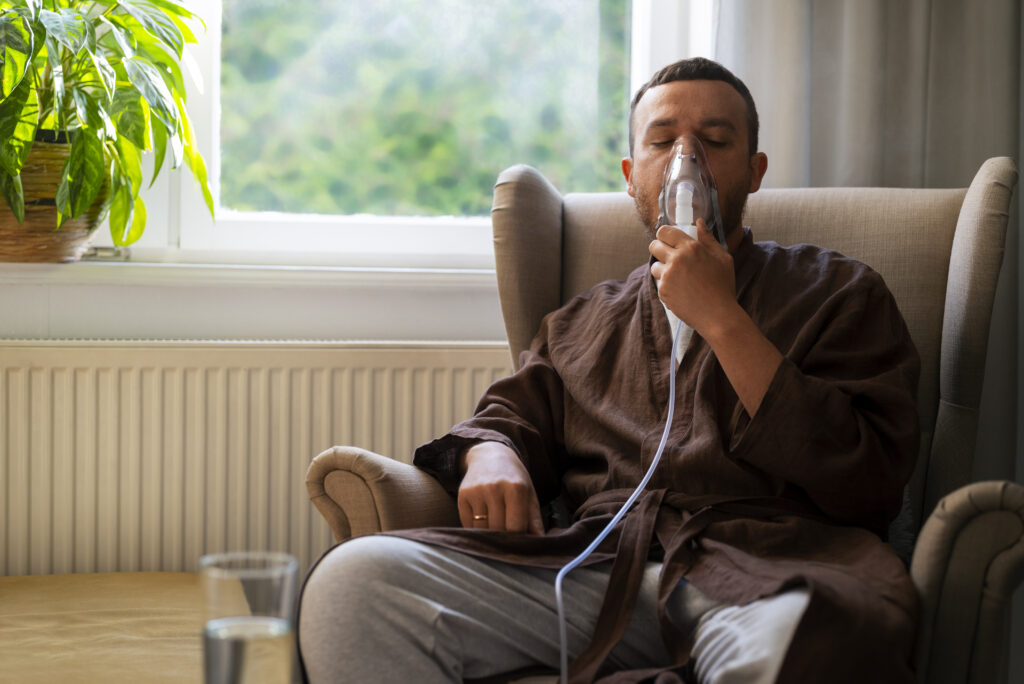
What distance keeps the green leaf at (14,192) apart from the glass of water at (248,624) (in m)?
1.39

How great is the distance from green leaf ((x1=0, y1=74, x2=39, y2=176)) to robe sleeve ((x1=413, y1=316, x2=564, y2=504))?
0.93 m

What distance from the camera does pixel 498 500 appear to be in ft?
4.22

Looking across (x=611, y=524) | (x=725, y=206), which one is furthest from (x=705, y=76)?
(x=611, y=524)

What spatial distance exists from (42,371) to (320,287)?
1.99 feet

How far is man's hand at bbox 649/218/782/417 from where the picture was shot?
4.10 ft

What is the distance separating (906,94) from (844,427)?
122 centimetres

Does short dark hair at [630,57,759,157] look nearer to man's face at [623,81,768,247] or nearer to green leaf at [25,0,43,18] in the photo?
man's face at [623,81,768,247]

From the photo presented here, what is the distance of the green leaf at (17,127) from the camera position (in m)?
1.69

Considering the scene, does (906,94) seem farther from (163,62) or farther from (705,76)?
(163,62)

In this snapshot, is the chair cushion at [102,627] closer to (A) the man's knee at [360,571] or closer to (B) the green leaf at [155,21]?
(A) the man's knee at [360,571]

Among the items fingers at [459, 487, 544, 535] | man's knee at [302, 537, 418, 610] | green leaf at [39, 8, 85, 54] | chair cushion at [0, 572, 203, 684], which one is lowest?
chair cushion at [0, 572, 203, 684]

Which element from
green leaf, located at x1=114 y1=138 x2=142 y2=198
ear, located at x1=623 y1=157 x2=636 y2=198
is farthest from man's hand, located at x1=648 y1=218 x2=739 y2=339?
green leaf, located at x1=114 y1=138 x2=142 y2=198

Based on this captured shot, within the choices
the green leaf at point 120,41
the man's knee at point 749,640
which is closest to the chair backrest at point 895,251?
the man's knee at point 749,640

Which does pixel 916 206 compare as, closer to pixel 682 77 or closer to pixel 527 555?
pixel 682 77
